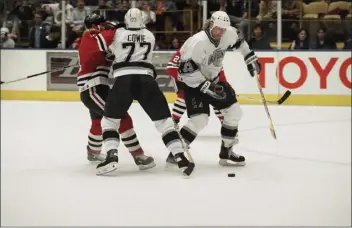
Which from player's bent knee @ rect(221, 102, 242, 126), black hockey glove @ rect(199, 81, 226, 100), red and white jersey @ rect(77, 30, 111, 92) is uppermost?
red and white jersey @ rect(77, 30, 111, 92)

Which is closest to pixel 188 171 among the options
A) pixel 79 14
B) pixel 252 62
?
pixel 252 62

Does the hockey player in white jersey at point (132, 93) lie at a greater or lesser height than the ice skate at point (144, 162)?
greater

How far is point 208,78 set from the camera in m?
4.12

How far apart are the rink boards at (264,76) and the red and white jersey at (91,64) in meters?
3.66

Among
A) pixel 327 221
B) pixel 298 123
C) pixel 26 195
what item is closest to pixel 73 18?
pixel 298 123

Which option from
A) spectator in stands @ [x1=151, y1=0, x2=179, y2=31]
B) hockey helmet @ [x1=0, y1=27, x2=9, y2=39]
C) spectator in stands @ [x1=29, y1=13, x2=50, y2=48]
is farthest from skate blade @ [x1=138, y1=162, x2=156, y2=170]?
hockey helmet @ [x1=0, y1=27, x2=9, y2=39]

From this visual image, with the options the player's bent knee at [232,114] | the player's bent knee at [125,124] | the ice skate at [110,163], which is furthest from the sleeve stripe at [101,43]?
the player's bent knee at [232,114]

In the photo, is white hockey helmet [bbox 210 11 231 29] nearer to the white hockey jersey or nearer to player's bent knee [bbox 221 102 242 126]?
the white hockey jersey

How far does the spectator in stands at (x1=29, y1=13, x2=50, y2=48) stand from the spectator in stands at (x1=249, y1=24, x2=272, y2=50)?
2.59 metres

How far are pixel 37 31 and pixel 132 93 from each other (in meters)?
4.70

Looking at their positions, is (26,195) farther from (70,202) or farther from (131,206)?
(131,206)

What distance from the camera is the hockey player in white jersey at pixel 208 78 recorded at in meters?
3.95

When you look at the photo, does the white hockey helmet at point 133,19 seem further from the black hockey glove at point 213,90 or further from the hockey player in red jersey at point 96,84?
the black hockey glove at point 213,90

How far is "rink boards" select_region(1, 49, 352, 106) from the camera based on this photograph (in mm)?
7586
